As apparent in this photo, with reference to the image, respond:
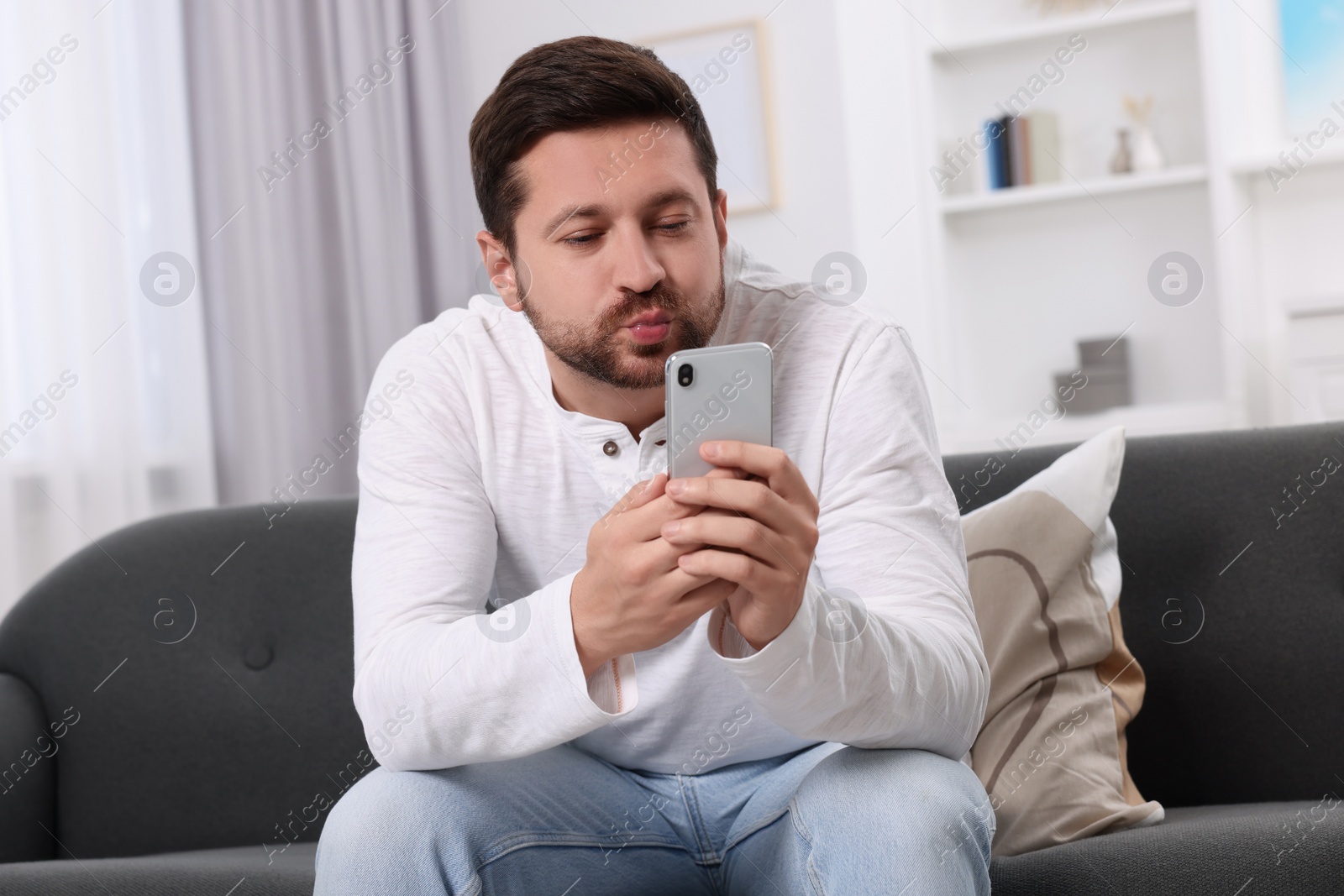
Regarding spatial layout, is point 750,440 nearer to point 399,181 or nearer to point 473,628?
point 473,628

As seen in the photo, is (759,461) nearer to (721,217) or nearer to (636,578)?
(636,578)

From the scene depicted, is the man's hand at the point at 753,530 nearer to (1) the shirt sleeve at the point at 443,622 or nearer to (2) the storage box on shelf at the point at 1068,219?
(1) the shirt sleeve at the point at 443,622

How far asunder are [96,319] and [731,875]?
1.82 m

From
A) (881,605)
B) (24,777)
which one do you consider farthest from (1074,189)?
(24,777)

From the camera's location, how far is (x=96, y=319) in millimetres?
2348

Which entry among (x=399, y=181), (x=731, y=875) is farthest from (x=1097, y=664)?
(x=399, y=181)

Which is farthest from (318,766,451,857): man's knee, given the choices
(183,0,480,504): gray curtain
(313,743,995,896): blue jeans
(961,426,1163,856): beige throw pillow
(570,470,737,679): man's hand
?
(183,0,480,504): gray curtain

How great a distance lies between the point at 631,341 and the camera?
3.66 ft

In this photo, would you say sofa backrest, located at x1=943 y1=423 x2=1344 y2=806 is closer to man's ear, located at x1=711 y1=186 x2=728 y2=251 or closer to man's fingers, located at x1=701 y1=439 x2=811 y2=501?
man's ear, located at x1=711 y1=186 x2=728 y2=251

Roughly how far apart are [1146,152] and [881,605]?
252cm

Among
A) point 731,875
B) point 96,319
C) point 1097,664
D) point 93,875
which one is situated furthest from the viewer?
point 96,319

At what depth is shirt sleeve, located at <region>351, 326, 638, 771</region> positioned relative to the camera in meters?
0.95

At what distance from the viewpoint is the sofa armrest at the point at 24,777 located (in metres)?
1.49

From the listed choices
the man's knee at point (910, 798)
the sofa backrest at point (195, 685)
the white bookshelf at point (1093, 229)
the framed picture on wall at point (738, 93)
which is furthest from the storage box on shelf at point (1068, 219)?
the man's knee at point (910, 798)
